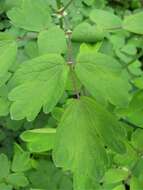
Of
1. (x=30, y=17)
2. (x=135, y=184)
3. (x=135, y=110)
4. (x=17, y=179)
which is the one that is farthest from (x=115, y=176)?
(x=30, y=17)

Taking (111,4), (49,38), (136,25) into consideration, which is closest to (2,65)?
(49,38)

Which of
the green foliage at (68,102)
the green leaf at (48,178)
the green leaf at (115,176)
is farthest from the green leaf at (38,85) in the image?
the green leaf at (48,178)

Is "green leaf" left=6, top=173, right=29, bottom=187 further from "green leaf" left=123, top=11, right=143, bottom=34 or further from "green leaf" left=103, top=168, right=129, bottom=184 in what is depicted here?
"green leaf" left=123, top=11, right=143, bottom=34

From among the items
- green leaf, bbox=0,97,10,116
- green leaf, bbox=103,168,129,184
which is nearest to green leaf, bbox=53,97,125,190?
green leaf, bbox=103,168,129,184

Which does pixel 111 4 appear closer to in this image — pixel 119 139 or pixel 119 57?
pixel 119 57

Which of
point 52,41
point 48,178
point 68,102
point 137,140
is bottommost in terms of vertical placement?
point 48,178

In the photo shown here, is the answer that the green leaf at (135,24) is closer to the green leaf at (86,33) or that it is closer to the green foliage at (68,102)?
the green foliage at (68,102)

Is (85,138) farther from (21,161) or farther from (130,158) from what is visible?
(21,161)
